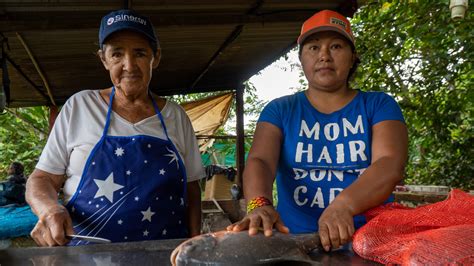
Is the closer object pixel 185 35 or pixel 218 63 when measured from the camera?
pixel 185 35

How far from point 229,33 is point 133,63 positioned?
2160 mm

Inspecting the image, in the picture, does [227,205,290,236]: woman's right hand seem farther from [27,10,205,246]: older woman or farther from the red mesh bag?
[27,10,205,246]: older woman

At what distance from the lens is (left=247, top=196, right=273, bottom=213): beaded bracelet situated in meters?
1.50

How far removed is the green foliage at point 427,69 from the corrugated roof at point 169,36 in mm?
1349

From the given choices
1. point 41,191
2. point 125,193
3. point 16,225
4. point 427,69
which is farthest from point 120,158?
point 427,69

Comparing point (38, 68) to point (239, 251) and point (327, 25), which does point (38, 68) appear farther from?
point (239, 251)

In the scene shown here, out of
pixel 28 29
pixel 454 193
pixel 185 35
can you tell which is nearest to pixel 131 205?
pixel 454 193

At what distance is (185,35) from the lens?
150 inches

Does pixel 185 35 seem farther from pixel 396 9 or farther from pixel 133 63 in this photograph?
pixel 396 9

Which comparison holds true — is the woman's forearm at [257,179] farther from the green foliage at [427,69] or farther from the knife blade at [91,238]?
the green foliage at [427,69]

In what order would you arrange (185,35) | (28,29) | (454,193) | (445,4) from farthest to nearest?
(445,4) → (185,35) → (28,29) → (454,193)

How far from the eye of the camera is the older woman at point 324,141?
1.64 m

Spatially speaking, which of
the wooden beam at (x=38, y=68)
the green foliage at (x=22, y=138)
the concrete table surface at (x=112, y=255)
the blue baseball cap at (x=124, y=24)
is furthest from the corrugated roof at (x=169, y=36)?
the green foliage at (x=22, y=138)

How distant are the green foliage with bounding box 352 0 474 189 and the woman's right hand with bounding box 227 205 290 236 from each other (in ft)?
12.9
